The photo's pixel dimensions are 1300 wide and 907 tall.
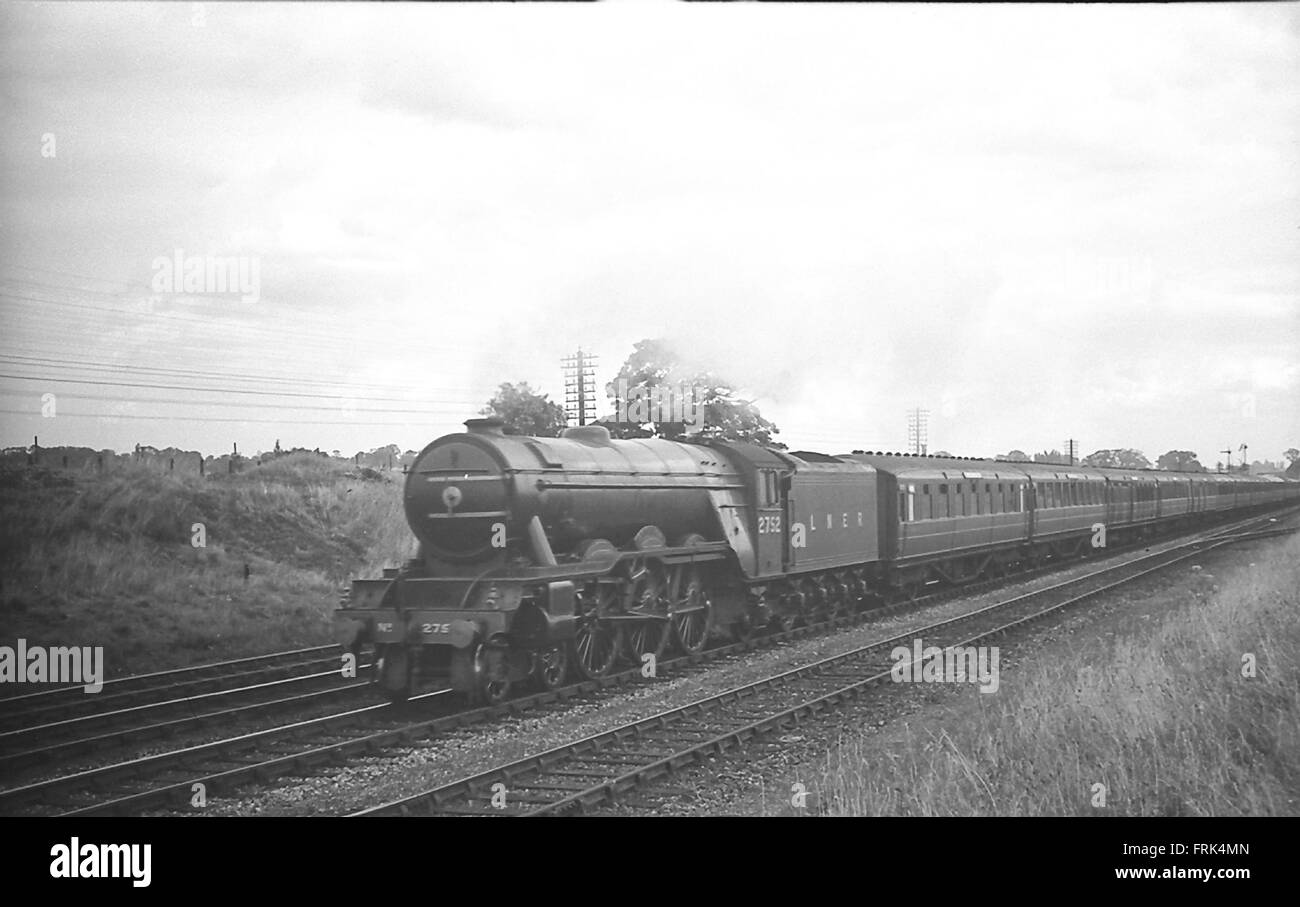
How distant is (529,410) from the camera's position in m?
20.0

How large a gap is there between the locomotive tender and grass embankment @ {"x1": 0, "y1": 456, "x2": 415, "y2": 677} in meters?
4.83

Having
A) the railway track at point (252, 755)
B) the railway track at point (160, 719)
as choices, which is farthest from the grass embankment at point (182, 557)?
the railway track at point (252, 755)

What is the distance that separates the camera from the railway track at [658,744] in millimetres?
7395

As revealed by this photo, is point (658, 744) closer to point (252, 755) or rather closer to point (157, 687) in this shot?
point (252, 755)

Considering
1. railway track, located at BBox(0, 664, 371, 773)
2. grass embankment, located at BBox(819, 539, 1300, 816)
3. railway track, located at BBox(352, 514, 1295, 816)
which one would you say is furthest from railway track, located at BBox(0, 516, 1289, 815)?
grass embankment, located at BBox(819, 539, 1300, 816)

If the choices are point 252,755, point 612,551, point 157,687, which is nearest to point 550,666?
point 612,551

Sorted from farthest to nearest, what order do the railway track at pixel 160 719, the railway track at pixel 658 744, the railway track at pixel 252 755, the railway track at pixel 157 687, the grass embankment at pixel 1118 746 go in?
1. the railway track at pixel 157 687
2. the railway track at pixel 160 719
3. the railway track at pixel 252 755
4. the railway track at pixel 658 744
5. the grass embankment at pixel 1118 746

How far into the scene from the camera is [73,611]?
14531mm

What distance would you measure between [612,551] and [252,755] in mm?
4439

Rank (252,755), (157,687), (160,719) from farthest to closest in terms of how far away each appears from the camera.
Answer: (157,687)
(160,719)
(252,755)

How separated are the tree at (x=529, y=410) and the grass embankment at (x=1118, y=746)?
27.6 feet

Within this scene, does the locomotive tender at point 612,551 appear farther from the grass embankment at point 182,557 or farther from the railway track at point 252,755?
the grass embankment at point 182,557

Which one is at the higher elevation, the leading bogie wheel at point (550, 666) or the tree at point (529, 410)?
the tree at point (529, 410)
